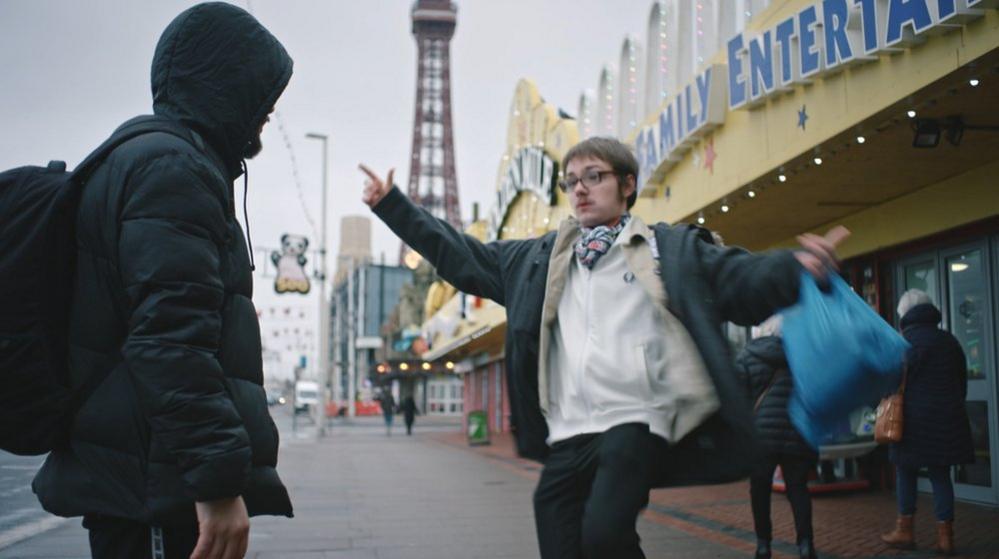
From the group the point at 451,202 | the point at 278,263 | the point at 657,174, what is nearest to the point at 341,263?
the point at 451,202

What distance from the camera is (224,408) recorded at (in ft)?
7.13

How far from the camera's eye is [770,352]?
20.3ft

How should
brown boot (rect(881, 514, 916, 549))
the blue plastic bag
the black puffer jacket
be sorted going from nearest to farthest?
the black puffer jacket, the blue plastic bag, brown boot (rect(881, 514, 916, 549))

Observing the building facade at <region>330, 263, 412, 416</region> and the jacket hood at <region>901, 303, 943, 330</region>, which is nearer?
the jacket hood at <region>901, 303, 943, 330</region>

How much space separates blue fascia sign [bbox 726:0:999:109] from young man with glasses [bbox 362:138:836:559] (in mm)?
3823

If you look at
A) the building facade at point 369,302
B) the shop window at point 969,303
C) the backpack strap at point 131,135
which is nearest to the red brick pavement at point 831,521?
the shop window at point 969,303

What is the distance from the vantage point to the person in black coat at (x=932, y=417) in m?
6.73

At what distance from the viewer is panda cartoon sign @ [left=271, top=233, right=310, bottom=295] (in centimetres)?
3091

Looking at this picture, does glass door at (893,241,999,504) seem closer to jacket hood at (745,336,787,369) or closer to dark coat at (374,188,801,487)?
jacket hood at (745,336,787,369)

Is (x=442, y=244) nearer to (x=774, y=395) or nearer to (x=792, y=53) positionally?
(x=774, y=395)

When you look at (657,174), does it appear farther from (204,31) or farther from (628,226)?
(204,31)

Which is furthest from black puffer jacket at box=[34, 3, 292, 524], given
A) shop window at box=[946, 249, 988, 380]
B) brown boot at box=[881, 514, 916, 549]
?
shop window at box=[946, 249, 988, 380]

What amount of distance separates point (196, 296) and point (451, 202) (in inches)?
3906

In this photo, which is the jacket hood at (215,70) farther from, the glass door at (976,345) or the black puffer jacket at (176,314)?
the glass door at (976,345)
